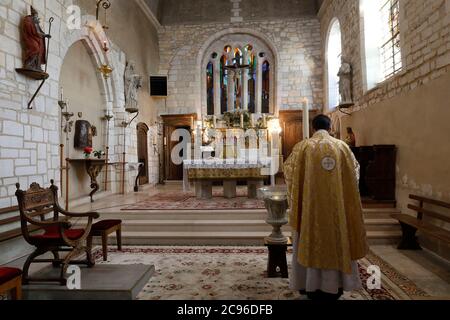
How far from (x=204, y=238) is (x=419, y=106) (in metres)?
3.94

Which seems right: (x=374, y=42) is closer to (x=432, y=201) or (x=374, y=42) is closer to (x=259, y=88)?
(x=432, y=201)

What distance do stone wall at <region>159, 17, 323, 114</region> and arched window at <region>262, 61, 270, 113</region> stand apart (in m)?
0.51

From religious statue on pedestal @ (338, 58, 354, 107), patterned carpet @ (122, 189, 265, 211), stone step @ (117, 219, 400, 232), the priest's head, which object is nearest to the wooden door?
patterned carpet @ (122, 189, 265, 211)

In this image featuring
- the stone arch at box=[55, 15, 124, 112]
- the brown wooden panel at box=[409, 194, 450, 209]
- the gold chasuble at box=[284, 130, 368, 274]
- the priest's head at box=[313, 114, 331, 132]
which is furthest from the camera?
the stone arch at box=[55, 15, 124, 112]

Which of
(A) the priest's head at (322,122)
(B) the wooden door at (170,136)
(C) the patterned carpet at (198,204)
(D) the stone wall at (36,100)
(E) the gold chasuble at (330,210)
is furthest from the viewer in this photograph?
(B) the wooden door at (170,136)

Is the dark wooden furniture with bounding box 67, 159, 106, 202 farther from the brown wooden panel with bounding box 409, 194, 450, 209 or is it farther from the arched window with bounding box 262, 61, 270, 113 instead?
the arched window with bounding box 262, 61, 270, 113

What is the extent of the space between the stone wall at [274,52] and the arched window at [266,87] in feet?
1.66

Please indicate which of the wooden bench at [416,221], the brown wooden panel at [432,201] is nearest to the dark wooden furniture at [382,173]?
the wooden bench at [416,221]

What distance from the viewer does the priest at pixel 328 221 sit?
2.73 m

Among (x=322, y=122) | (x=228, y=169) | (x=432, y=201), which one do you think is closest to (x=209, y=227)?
(x=228, y=169)

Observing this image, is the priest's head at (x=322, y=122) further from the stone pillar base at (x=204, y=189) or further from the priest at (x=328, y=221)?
the stone pillar base at (x=204, y=189)

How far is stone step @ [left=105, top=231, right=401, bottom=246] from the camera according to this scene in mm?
5016

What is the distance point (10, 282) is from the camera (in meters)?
2.45

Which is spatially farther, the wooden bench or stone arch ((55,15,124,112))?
stone arch ((55,15,124,112))
